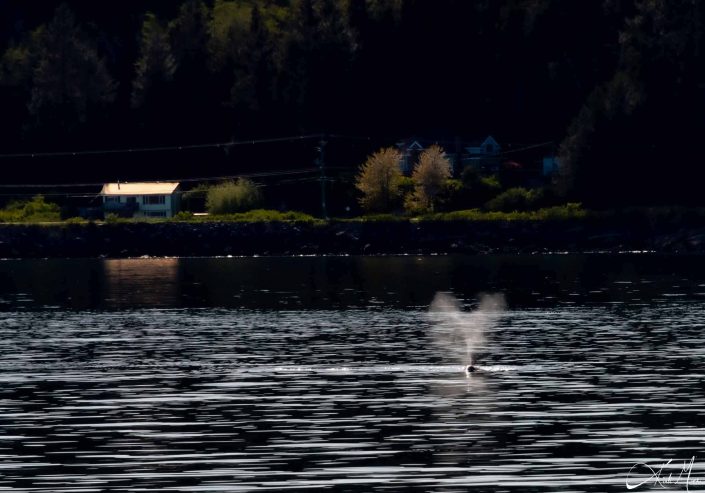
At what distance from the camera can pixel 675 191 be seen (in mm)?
194875

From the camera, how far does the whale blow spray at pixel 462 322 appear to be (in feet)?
246

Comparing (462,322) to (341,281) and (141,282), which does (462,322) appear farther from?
(141,282)

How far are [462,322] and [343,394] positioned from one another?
107ft

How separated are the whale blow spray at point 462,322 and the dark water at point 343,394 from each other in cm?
92

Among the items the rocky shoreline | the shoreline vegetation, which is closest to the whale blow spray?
the rocky shoreline

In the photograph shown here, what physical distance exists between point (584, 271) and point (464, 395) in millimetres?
89471

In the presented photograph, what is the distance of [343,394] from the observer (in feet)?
187

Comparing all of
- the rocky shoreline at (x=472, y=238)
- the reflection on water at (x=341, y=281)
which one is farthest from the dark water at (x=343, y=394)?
the rocky shoreline at (x=472, y=238)

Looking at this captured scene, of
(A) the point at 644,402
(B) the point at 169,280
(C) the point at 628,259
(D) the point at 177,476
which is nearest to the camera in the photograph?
(D) the point at 177,476

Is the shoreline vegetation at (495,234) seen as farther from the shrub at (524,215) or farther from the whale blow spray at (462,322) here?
the whale blow spray at (462,322)

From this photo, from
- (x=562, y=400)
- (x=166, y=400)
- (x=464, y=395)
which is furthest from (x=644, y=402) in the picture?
(x=166, y=400)

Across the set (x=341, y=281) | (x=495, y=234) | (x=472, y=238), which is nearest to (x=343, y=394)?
(x=341, y=281)

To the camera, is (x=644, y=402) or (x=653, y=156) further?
(x=653, y=156)

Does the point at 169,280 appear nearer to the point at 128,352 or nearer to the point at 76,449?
the point at 128,352
